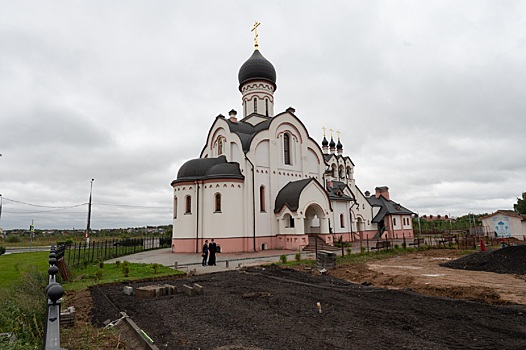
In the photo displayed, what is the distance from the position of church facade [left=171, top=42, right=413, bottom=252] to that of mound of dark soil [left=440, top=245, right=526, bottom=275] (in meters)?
9.06

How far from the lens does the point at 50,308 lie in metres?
2.79

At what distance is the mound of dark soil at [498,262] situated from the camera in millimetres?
14245

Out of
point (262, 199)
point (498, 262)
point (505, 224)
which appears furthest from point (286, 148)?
point (505, 224)

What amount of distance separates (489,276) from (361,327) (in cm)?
1003

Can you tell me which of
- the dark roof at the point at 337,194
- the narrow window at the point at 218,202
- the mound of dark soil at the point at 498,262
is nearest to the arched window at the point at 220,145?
the narrow window at the point at 218,202

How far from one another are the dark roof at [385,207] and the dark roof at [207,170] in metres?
20.7

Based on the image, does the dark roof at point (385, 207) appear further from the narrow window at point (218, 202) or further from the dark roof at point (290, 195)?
the narrow window at point (218, 202)

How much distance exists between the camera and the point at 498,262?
14977mm

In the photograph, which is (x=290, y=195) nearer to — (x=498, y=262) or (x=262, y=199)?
(x=262, y=199)

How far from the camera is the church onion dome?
98.7 ft

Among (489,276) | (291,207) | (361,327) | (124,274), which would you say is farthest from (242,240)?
(361,327)

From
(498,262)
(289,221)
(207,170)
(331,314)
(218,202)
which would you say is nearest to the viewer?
(331,314)

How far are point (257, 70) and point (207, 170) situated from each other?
1156 cm

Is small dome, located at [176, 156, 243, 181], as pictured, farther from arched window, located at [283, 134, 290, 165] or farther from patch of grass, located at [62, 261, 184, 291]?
patch of grass, located at [62, 261, 184, 291]
